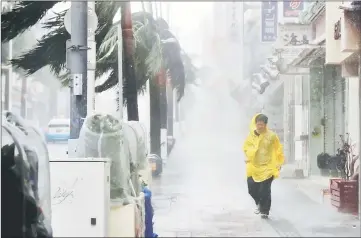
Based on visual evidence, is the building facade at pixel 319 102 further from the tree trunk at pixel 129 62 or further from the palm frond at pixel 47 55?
the palm frond at pixel 47 55

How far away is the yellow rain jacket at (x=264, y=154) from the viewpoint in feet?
28.3

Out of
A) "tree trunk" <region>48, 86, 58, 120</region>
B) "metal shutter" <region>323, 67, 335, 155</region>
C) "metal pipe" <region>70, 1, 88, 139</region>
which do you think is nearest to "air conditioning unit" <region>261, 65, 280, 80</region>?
"metal shutter" <region>323, 67, 335, 155</region>

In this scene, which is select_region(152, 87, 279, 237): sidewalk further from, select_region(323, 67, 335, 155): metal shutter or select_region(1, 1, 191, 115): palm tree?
select_region(1, 1, 191, 115): palm tree

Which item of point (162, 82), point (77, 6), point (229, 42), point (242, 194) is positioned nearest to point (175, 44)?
point (162, 82)

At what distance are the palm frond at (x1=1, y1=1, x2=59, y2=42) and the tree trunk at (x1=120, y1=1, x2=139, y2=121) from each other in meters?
1.98

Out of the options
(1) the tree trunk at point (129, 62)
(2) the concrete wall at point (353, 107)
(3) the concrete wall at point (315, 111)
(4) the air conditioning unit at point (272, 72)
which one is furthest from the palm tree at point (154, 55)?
(2) the concrete wall at point (353, 107)

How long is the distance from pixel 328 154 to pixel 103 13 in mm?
5839

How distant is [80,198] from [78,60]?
3309mm

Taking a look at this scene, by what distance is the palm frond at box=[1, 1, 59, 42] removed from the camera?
8.48 m

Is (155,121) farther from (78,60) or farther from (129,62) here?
(78,60)

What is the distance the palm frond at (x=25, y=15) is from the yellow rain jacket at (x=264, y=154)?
3.26 metres

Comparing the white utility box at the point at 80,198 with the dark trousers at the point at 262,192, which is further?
the dark trousers at the point at 262,192

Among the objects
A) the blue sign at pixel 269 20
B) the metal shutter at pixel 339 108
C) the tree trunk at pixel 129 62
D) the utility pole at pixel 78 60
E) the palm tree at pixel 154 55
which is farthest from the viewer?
the blue sign at pixel 269 20

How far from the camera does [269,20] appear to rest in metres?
18.2
